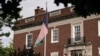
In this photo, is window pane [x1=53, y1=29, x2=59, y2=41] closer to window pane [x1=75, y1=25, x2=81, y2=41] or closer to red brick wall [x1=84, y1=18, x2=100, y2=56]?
window pane [x1=75, y1=25, x2=81, y2=41]

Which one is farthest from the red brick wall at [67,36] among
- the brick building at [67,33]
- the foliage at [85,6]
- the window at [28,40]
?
the foliage at [85,6]

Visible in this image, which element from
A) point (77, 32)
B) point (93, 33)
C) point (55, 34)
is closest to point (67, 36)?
point (77, 32)

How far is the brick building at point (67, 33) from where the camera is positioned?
1336 inches

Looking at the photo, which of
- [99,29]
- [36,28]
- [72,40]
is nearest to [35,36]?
[36,28]

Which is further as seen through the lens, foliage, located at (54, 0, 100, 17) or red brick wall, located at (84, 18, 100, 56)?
red brick wall, located at (84, 18, 100, 56)

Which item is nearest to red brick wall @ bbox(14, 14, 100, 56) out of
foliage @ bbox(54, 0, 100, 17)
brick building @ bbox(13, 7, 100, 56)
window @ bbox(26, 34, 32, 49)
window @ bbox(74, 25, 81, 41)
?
brick building @ bbox(13, 7, 100, 56)

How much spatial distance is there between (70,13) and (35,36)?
19.3ft

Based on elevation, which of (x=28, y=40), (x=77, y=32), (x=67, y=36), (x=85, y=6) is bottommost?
(x=85, y=6)

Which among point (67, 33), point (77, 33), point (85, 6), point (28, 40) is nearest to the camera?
point (85, 6)

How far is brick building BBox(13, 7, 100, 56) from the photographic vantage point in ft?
111

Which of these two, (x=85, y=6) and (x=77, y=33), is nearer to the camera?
(x=85, y=6)

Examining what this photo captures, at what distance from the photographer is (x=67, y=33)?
36.6 m

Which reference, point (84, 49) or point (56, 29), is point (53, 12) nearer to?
point (56, 29)

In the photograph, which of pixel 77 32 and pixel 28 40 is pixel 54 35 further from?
pixel 28 40
